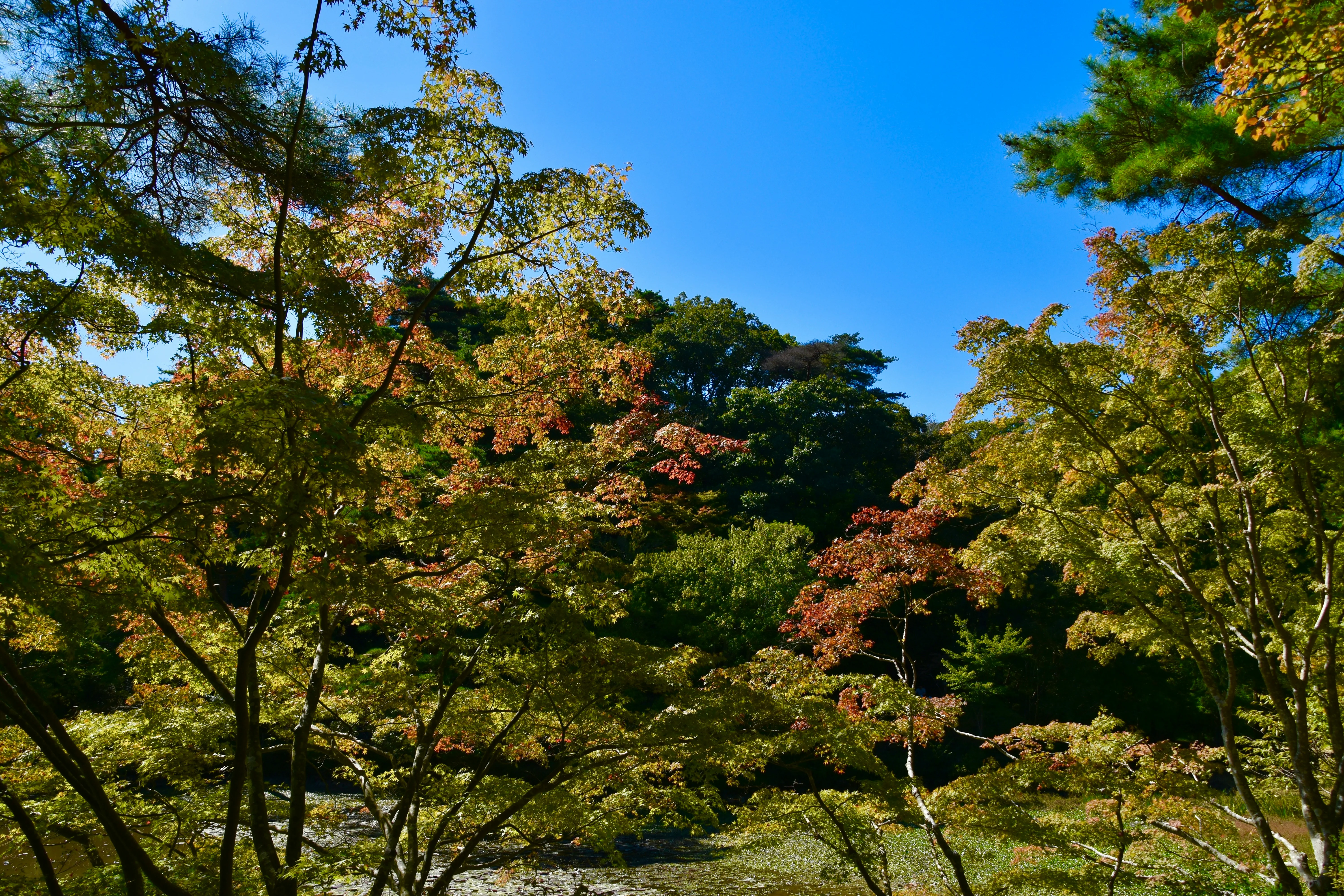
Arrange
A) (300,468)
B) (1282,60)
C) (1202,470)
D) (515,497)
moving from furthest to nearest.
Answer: (1202,470), (515,497), (300,468), (1282,60)

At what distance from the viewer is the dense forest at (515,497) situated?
3.58m

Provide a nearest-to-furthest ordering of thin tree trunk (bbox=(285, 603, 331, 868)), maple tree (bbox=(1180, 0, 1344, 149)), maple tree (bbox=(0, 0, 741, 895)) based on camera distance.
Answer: maple tree (bbox=(1180, 0, 1344, 149)), maple tree (bbox=(0, 0, 741, 895)), thin tree trunk (bbox=(285, 603, 331, 868))

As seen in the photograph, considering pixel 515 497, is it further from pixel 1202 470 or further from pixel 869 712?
pixel 1202 470

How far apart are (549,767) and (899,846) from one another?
8.39 m

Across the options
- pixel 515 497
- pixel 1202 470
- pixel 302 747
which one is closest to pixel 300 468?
pixel 515 497

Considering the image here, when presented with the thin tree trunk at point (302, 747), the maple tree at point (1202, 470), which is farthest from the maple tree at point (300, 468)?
the maple tree at point (1202, 470)

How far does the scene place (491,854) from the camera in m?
11.8

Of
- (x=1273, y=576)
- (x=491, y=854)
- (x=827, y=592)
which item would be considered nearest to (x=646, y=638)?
(x=491, y=854)

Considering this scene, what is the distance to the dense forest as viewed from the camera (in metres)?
3.58

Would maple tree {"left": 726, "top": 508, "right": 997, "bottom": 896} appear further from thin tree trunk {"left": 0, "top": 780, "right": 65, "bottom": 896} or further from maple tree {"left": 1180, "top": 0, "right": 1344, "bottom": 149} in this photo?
maple tree {"left": 1180, "top": 0, "right": 1344, "bottom": 149}

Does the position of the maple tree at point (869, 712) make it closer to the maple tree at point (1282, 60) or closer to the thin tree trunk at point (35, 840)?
the thin tree trunk at point (35, 840)

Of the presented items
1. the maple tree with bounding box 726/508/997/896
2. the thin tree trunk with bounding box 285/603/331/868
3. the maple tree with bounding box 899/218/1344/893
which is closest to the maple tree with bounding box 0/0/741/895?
the thin tree trunk with bounding box 285/603/331/868

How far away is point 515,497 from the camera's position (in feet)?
14.6

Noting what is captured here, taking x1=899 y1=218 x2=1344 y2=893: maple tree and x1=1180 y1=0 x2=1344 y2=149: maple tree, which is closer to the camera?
x1=1180 y1=0 x2=1344 y2=149: maple tree
